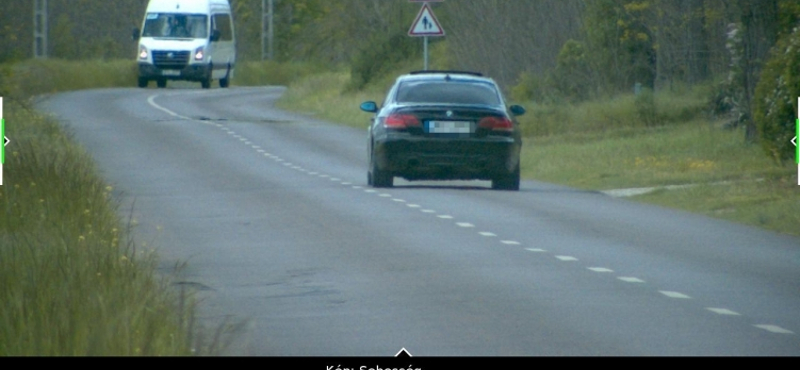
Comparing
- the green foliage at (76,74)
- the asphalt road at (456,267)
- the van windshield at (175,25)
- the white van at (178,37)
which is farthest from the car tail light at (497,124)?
the van windshield at (175,25)

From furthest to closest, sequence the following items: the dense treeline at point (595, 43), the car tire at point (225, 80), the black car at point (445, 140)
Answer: the car tire at point (225, 80) < the dense treeline at point (595, 43) < the black car at point (445, 140)

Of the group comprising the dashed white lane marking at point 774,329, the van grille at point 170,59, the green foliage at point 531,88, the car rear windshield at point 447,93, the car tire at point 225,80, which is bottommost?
the car tire at point 225,80

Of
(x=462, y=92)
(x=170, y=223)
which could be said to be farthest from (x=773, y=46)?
(x=170, y=223)

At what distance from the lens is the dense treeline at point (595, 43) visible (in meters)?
29.6

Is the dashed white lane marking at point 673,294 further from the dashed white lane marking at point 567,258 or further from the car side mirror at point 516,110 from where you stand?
the car side mirror at point 516,110

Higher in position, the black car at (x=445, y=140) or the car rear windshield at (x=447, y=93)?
the car rear windshield at (x=447, y=93)

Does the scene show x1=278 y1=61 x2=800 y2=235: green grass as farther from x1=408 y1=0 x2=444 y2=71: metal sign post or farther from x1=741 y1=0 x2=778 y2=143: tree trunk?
x1=408 y1=0 x2=444 y2=71: metal sign post

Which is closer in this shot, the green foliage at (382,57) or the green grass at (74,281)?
the green grass at (74,281)

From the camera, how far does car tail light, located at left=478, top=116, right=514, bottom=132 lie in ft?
70.2

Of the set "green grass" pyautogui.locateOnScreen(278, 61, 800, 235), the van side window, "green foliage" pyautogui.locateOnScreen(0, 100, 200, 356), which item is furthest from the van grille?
"green foliage" pyautogui.locateOnScreen(0, 100, 200, 356)

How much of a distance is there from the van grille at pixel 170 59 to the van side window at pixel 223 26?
62.3 inches

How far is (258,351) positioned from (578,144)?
23.5 m

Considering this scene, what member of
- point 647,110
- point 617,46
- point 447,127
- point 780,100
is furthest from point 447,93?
point 617,46
